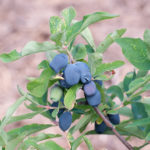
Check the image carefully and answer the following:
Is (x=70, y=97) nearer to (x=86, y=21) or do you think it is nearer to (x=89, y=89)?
(x=89, y=89)

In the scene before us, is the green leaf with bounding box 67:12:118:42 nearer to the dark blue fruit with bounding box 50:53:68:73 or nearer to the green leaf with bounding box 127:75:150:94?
the dark blue fruit with bounding box 50:53:68:73

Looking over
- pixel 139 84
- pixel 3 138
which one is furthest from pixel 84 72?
pixel 3 138

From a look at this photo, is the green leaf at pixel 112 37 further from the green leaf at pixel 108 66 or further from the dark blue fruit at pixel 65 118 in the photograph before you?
the dark blue fruit at pixel 65 118

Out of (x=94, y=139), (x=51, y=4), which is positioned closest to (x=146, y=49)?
(x=94, y=139)

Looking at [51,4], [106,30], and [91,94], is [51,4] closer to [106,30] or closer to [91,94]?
[106,30]

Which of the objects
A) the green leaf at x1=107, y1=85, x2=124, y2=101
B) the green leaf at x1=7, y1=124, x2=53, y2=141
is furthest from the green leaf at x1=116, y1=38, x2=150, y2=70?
the green leaf at x1=7, y1=124, x2=53, y2=141

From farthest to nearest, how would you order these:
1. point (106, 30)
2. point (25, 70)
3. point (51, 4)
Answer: point (51, 4), point (106, 30), point (25, 70)
